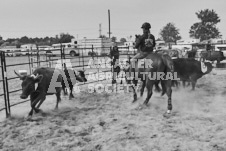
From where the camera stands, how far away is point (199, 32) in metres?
48.4

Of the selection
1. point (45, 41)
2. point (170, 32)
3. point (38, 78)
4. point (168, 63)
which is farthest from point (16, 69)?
point (45, 41)

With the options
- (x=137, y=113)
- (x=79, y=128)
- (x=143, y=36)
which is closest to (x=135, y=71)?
(x=143, y=36)

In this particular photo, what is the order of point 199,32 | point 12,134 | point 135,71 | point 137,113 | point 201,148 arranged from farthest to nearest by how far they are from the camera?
point 199,32, point 135,71, point 137,113, point 12,134, point 201,148

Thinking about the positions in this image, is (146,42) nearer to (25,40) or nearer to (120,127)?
(120,127)

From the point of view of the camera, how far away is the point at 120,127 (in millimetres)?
4520

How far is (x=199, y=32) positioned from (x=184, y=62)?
43227 mm

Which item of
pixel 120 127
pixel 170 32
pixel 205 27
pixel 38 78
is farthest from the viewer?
pixel 170 32

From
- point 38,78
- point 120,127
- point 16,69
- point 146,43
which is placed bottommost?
point 120,127

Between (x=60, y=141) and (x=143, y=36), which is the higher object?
(x=143, y=36)

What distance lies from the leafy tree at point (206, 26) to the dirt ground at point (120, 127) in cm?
4434

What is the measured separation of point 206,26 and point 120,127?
4838 cm

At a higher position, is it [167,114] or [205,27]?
[205,27]

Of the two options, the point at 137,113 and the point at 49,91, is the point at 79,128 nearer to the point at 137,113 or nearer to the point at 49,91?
the point at 137,113

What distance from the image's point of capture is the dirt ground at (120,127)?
12.3 feet
